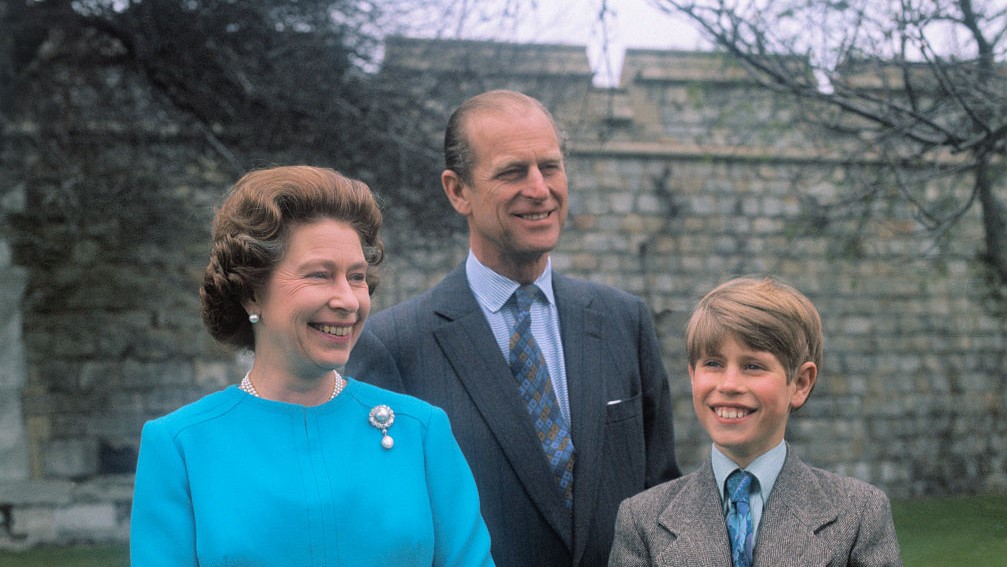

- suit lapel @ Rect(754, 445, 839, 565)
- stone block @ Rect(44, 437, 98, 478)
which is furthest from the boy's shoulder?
stone block @ Rect(44, 437, 98, 478)

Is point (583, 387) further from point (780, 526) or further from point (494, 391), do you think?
point (780, 526)

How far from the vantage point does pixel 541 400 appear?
91.7 inches

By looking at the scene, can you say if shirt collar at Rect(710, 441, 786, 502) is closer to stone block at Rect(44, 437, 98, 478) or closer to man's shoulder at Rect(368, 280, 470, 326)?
man's shoulder at Rect(368, 280, 470, 326)

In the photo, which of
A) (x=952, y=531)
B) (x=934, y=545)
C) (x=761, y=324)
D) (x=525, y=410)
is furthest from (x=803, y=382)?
(x=952, y=531)

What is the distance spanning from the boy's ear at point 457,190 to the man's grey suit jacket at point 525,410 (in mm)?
160

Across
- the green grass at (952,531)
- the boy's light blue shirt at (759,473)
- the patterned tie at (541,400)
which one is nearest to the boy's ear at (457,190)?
the patterned tie at (541,400)

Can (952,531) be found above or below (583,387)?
below

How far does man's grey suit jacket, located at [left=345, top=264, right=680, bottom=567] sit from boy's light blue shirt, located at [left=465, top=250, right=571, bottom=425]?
0.08 ft

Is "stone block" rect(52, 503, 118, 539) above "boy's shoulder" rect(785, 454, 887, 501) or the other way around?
the other way around

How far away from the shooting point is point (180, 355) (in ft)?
30.7

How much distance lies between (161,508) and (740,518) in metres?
1.11

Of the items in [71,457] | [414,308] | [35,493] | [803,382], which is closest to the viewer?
[803,382]

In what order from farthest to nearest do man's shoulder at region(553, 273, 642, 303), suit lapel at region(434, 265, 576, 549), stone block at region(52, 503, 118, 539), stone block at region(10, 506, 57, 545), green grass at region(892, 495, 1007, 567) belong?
1. stone block at region(52, 503, 118, 539)
2. stone block at region(10, 506, 57, 545)
3. green grass at region(892, 495, 1007, 567)
4. man's shoulder at region(553, 273, 642, 303)
5. suit lapel at region(434, 265, 576, 549)

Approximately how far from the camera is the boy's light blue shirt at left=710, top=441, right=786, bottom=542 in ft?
6.91
